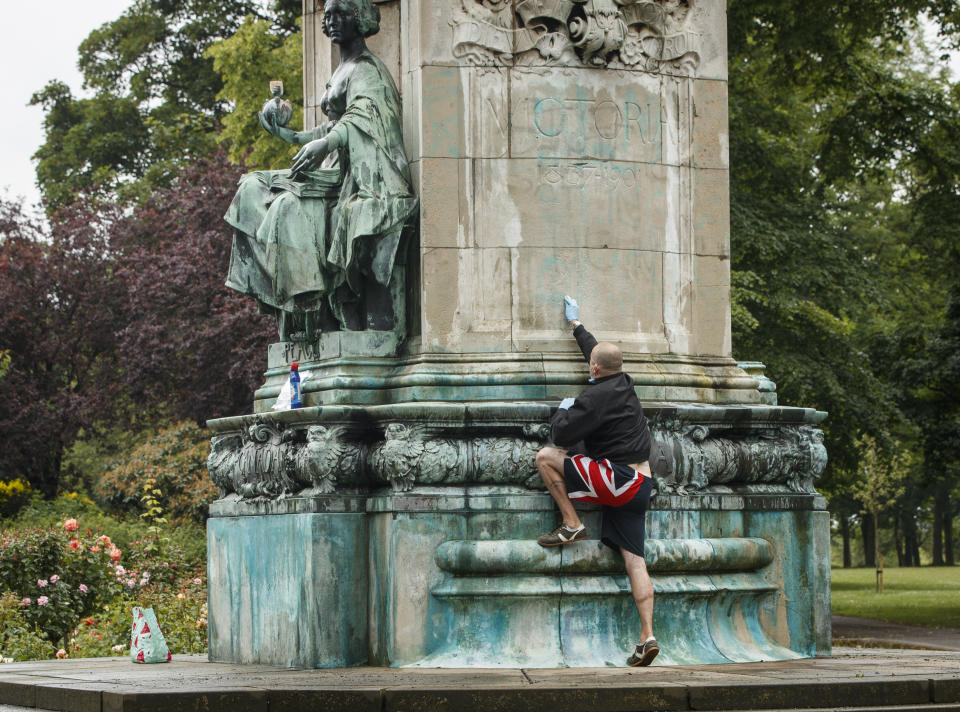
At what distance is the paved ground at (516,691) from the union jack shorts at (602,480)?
1.06 meters

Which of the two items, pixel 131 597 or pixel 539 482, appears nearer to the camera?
pixel 539 482

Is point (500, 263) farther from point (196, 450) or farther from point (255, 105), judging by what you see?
point (255, 105)

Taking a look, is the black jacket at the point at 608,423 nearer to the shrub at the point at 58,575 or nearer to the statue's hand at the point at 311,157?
the statue's hand at the point at 311,157

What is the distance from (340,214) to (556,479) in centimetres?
254

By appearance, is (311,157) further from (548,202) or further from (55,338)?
(55,338)

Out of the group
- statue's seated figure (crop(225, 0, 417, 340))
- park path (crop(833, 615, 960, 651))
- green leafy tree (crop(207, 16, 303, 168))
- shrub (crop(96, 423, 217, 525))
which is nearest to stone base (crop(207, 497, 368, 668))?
statue's seated figure (crop(225, 0, 417, 340))

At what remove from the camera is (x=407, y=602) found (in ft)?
33.1

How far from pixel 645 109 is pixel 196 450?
19.3 meters

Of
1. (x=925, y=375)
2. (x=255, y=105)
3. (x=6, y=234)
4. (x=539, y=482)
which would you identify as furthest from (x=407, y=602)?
(x=6, y=234)

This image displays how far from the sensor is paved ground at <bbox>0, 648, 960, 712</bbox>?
8141 mm

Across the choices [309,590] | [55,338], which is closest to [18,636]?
[309,590]

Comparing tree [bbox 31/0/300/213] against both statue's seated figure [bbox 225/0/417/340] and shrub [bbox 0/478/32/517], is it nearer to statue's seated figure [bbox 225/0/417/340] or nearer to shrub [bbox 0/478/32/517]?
shrub [bbox 0/478/32/517]

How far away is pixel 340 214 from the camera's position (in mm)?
11227

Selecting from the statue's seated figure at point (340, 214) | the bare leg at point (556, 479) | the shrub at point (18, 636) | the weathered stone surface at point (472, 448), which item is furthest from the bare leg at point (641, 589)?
the shrub at point (18, 636)
